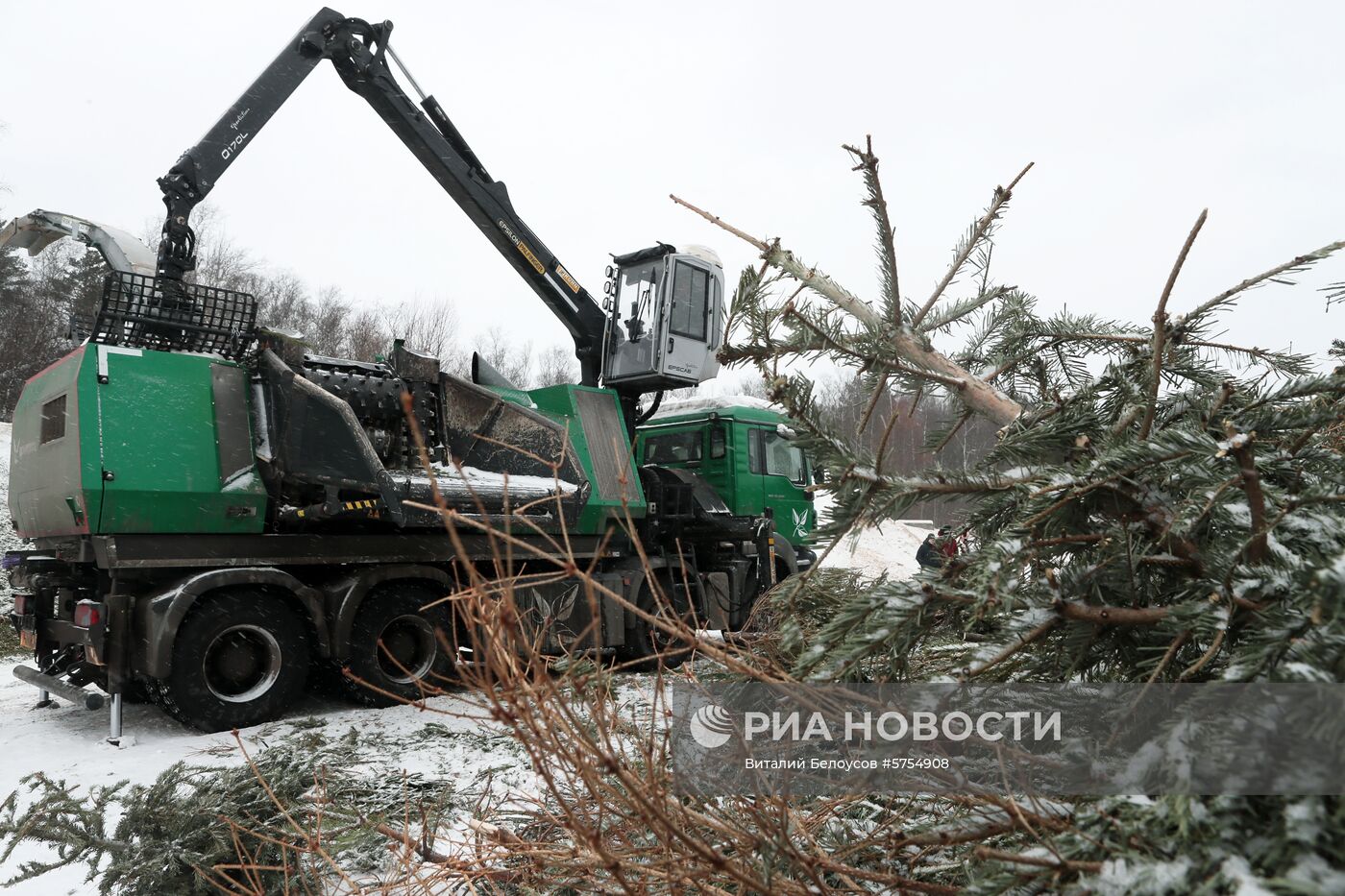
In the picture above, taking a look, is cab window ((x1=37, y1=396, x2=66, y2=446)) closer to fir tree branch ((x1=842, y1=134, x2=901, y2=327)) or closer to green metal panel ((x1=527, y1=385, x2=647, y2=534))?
green metal panel ((x1=527, y1=385, x2=647, y2=534))

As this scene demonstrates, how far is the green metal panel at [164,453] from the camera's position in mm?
5293

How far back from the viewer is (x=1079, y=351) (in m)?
2.40

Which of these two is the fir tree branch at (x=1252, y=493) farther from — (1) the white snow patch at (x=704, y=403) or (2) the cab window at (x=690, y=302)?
(1) the white snow patch at (x=704, y=403)

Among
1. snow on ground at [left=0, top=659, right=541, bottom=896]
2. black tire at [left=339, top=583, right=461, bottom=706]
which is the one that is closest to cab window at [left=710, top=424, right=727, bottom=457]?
black tire at [left=339, top=583, right=461, bottom=706]

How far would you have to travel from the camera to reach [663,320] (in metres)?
7.74

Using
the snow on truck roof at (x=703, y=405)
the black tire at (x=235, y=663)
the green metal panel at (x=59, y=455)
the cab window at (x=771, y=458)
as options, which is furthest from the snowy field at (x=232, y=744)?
the snow on truck roof at (x=703, y=405)

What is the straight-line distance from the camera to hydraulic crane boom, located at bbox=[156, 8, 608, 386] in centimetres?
635

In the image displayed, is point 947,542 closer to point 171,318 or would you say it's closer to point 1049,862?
point 1049,862

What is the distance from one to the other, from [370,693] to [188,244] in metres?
3.61

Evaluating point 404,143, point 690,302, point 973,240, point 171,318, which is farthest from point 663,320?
point 973,240

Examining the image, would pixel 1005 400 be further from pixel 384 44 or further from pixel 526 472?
pixel 384 44

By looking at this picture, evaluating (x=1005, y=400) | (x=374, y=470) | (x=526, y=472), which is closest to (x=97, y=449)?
(x=374, y=470)

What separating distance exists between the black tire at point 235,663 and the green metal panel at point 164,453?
557mm

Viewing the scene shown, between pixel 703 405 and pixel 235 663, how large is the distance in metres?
5.06
